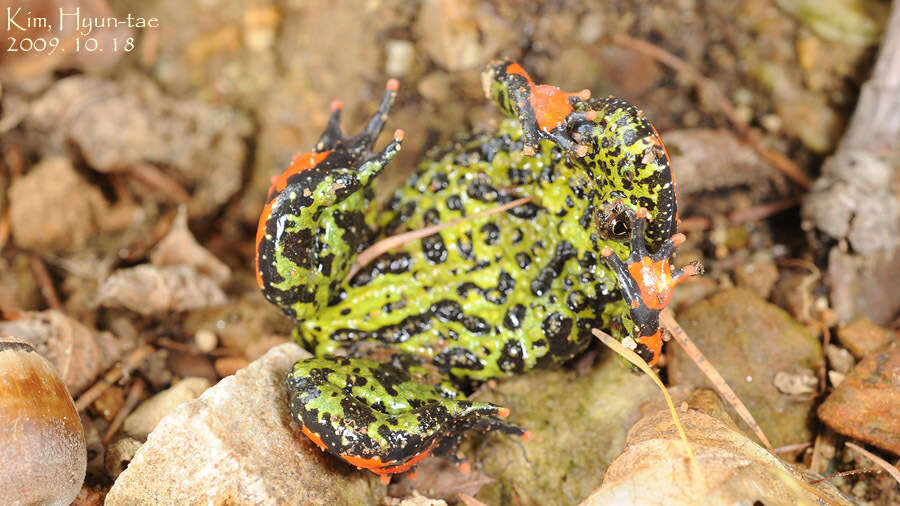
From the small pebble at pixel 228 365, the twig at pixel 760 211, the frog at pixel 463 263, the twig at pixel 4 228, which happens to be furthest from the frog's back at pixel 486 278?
the twig at pixel 4 228

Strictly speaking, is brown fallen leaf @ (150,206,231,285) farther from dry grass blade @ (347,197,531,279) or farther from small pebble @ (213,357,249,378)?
dry grass blade @ (347,197,531,279)

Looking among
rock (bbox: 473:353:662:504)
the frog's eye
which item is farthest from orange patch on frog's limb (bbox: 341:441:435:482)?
the frog's eye

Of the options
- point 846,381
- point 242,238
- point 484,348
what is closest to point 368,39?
point 242,238

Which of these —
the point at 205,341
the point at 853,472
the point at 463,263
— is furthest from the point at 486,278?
the point at 853,472

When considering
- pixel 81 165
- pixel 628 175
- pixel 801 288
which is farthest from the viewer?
pixel 81 165

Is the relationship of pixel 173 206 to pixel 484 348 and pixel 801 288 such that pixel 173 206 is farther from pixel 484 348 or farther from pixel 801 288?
pixel 801 288

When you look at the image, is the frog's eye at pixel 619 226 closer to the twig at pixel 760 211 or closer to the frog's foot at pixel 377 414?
the frog's foot at pixel 377 414

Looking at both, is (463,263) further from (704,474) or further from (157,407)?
(157,407)
